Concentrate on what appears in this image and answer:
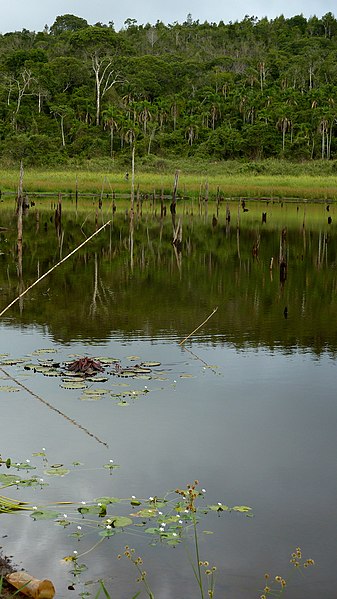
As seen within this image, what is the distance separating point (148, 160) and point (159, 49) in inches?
2511

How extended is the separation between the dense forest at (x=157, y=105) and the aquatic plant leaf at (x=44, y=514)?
60148 millimetres

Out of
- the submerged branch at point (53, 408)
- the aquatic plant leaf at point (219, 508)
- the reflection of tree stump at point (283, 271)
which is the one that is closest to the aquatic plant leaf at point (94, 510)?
the aquatic plant leaf at point (219, 508)

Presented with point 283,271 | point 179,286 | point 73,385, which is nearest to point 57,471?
point 73,385

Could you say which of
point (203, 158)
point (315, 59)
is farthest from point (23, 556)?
point (315, 59)

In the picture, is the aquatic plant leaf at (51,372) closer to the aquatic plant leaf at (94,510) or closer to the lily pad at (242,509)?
the aquatic plant leaf at (94,510)

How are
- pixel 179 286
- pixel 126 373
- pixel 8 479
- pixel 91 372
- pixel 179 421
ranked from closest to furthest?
pixel 8 479, pixel 179 421, pixel 91 372, pixel 126 373, pixel 179 286

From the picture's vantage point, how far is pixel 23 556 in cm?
591

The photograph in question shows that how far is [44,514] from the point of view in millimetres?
6559

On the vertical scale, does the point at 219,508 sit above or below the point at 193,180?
below

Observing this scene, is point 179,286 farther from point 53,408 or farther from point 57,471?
point 57,471

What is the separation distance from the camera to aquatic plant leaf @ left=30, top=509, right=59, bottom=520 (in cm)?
652

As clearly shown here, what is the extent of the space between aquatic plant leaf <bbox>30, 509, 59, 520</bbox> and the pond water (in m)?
0.06

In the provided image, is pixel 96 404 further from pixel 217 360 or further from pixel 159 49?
pixel 159 49

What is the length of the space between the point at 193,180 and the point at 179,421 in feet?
158
